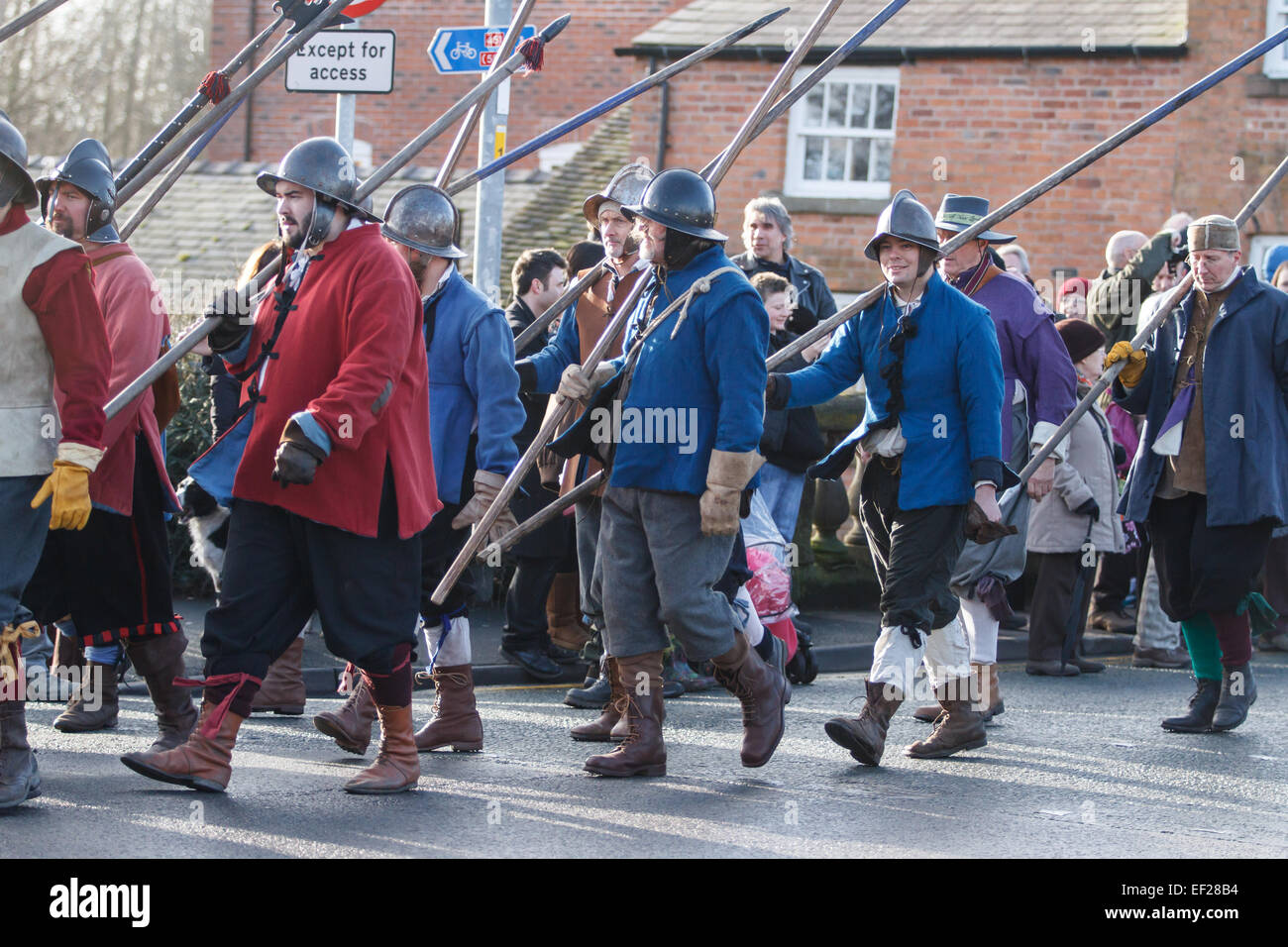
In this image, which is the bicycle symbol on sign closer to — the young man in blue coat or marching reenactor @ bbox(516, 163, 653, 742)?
marching reenactor @ bbox(516, 163, 653, 742)

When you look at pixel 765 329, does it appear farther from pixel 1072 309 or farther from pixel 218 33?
pixel 218 33

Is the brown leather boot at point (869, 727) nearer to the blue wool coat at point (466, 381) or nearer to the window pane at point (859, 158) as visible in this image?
the blue wool coat at point (466, 381)

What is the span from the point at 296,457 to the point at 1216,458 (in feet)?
13.0

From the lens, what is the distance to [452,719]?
6676 mm

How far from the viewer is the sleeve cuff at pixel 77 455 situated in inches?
209

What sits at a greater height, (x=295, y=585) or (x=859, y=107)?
(x=859, y=107)

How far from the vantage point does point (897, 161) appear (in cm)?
1898

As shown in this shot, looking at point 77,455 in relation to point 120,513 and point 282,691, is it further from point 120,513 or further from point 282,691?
point 282,691

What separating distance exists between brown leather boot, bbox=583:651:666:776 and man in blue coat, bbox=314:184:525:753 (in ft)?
2.19

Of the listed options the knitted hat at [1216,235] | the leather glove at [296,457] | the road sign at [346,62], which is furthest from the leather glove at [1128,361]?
the leather glove at [296,457]

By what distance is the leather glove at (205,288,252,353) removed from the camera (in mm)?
5871

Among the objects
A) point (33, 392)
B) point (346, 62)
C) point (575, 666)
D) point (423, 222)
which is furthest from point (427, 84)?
point (33, 392)

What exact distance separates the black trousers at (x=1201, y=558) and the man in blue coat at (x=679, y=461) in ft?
7.22
